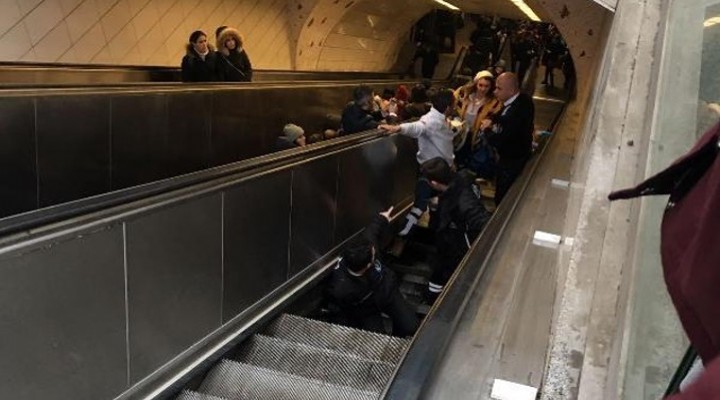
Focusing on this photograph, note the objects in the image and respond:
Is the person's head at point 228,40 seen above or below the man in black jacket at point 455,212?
above

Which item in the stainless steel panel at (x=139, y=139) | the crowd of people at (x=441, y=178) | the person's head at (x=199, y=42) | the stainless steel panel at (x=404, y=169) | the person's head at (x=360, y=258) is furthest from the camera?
the person's head at (x=199, y=42)

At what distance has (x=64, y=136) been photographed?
488cm

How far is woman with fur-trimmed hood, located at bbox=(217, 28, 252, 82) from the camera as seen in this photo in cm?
760

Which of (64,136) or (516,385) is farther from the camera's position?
(64,136)

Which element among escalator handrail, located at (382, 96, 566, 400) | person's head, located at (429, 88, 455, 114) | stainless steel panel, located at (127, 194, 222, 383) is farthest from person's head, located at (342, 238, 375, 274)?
person's head, located at (429, 88, 455, 114)

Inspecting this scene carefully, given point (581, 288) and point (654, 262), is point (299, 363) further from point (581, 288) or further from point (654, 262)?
point (654, 262)

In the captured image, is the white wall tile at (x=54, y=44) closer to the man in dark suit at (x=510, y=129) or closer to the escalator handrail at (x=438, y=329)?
the man in dark suit at (x=510, y=129)

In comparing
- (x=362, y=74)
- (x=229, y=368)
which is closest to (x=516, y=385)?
(x=229, y=368)

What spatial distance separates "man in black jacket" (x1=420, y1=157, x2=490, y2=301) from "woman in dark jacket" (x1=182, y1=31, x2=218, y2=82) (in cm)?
365

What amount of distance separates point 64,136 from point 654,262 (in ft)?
14.8

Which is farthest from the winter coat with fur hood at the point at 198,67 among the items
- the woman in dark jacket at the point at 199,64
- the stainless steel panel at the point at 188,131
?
the stainless steel panel at the point at 188,131

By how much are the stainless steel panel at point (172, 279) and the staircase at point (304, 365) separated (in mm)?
294

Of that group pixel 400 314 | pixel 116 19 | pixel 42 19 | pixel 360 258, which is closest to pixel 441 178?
pixel 360 258

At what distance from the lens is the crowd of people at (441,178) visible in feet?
15.0
